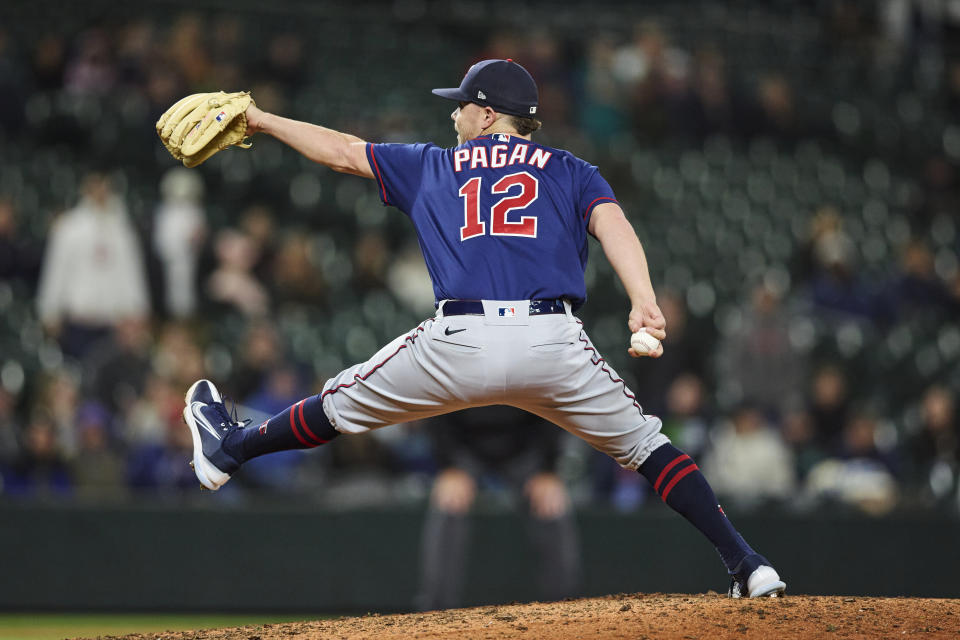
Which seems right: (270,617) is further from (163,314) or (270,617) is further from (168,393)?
(163,314)

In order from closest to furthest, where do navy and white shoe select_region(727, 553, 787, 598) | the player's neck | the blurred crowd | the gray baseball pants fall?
the gray baseball pants
navy and white shoe select_region(727, 553, 787, 598)
the player's neck
the blurred crowd

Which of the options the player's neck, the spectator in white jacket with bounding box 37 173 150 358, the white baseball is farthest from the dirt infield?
the spectator in white jacket with bounding box 37 173 150 358

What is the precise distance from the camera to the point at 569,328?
411 cm

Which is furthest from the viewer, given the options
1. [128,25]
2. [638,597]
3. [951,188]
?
[951,188]

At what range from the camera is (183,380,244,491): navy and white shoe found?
Answer: 14.6 feet

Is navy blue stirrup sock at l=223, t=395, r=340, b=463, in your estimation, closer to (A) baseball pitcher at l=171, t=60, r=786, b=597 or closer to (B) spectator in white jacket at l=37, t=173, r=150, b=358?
(A) baseball pitcher at l=171, t=60, r=786, b=597

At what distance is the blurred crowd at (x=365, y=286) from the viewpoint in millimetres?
8359

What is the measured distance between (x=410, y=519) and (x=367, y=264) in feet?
8.29

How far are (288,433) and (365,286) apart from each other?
565 cm

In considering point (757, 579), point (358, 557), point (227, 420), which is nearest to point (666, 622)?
point (757, 579)

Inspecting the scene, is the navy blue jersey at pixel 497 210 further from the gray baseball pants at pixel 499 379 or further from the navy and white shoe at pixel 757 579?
the navy and white shoe at pixel 757 579

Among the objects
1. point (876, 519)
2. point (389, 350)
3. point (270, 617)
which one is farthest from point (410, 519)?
point (389, 350)

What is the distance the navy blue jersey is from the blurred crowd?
3042 millimetres

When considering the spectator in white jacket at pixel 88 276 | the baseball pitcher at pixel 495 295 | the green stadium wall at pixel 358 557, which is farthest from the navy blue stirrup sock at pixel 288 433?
the spectator in white jacket at pixel 88 276
